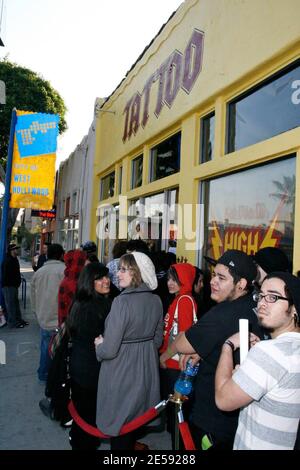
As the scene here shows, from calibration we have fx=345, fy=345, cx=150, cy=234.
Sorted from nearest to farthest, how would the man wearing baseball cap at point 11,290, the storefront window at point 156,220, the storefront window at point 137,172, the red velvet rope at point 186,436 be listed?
1. the red velvet rope at point 186,436
2. the storefront window at point 156,220
3. the storefront window at point 137,172
4. the man wearing baseball cap at point 11,290

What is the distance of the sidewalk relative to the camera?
3365 mm

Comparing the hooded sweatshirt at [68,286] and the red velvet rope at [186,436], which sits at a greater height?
the hooded sweatshirt at [68,286]

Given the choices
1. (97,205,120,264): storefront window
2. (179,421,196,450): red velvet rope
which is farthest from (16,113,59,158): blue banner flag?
(179,421,196,450): red velvet rope

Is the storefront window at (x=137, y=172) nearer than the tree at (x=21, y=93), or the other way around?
the storefront window at (x=137, y=172)

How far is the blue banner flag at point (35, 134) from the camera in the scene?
32.1ft

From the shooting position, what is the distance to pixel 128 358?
2795 millimetres

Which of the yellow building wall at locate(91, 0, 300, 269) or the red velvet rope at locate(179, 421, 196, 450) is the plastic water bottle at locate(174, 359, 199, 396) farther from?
the yellow building wall at locate(91, 0, 300, 269)

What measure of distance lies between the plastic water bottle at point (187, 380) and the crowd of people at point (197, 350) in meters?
0.04

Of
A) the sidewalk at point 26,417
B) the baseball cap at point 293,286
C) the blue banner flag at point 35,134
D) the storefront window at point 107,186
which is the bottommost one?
the sidewalk at point 26,417

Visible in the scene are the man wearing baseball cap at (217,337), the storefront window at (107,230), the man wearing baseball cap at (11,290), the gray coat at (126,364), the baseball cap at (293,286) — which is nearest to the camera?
the baseball cap at (293,286)

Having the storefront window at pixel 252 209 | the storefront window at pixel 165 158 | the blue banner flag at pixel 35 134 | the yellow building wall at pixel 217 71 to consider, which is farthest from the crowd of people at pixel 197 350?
the blue banner flag at pixel 35 134

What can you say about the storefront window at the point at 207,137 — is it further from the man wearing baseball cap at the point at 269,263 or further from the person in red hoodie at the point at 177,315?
the man wearing baseball cap at the point at 269,263

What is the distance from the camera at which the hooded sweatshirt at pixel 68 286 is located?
14.1ft

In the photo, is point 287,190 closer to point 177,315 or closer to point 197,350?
point 177,315
